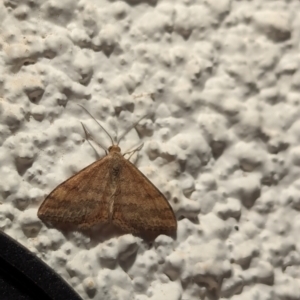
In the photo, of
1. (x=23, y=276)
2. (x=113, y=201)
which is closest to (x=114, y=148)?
(x=113, y=201)

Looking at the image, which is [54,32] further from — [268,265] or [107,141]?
[268,265]

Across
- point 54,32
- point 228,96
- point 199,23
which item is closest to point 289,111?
point 228,96

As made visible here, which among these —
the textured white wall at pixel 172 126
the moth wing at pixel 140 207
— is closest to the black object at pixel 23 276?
the textured white wall at pixel 172 126

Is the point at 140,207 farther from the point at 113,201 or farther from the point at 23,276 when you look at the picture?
the point at 23,276

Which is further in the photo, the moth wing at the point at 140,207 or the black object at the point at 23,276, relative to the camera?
the moth wing at the point at 140,207

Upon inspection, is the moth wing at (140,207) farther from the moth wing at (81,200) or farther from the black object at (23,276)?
the black object at (23,276)

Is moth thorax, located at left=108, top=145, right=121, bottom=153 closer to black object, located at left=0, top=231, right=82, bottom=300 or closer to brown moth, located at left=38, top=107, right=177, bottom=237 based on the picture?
brown moth, located at left=38, top=107, right=177, bottom=237

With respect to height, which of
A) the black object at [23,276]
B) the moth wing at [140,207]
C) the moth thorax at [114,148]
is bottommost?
the black object at [23,276]
